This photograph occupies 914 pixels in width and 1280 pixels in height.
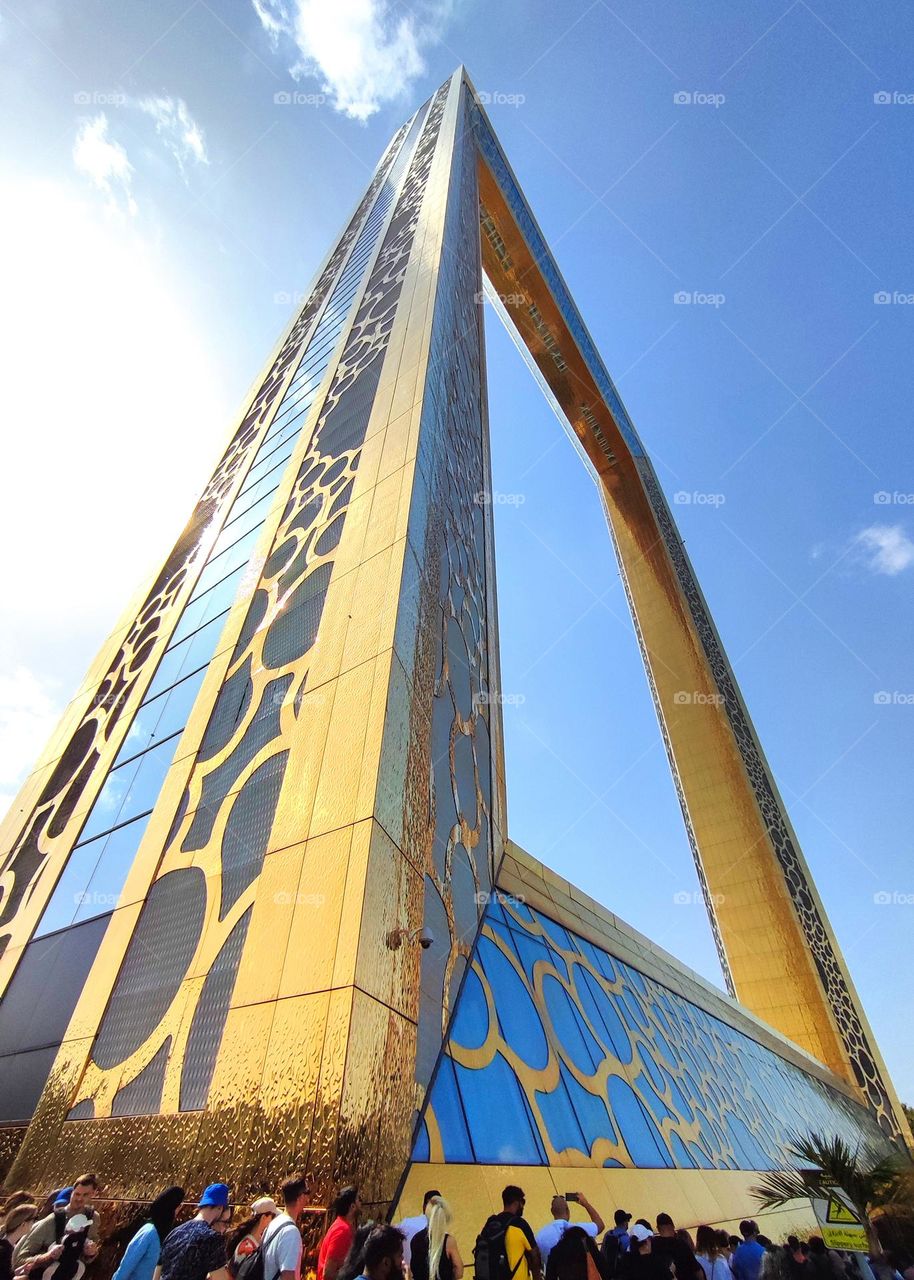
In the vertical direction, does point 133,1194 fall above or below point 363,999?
below

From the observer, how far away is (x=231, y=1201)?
3.13 m

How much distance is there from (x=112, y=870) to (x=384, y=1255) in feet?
15.8

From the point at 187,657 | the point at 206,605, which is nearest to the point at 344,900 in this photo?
the point at 187,657

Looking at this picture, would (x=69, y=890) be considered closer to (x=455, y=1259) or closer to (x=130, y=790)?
(x=130, y=790)

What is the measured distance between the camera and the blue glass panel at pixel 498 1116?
3.90 meters

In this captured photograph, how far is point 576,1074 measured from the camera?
5.26m

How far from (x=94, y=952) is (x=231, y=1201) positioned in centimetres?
292

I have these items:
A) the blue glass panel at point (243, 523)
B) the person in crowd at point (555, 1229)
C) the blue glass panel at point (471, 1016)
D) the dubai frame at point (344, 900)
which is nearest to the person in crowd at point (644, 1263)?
the person in crowd at point (555, 1229)

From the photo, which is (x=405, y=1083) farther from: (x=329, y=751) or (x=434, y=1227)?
(x=329, y=751)

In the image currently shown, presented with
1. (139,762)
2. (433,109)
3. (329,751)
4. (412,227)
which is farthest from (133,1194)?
(433,109)

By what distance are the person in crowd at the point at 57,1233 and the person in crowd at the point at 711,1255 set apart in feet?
11.6

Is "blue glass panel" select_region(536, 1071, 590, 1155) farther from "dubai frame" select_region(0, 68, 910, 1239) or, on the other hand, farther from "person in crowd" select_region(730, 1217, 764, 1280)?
"person in crowd" select_region(730, 1217, 764, 1280)

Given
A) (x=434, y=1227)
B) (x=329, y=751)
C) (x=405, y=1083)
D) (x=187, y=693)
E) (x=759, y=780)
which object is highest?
(x=759, y=780)

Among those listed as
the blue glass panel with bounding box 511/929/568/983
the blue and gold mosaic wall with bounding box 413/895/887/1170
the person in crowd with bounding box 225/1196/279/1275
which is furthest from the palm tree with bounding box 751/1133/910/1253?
the person in crowd with bounding box 225/1196/279/1275
